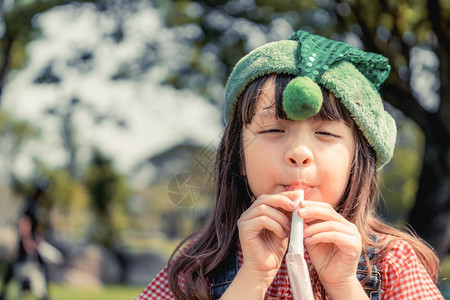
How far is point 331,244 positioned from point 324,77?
1.46 ft

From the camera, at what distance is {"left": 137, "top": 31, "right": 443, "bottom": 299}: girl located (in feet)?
4.99

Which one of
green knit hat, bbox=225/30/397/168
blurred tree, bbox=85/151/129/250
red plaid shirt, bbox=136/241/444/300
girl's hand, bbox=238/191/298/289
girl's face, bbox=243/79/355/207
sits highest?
green knit hat, bbox=225/30/397/168

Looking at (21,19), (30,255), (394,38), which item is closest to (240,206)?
(21,19)

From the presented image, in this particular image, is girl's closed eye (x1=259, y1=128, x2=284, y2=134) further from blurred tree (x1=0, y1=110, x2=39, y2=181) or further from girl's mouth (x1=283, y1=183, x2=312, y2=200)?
blurred tree (x1=0, y1=110, x2=39, y2=181)

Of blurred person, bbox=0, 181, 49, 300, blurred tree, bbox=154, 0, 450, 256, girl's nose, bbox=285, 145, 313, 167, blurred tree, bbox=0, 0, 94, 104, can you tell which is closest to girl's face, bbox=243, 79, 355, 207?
girl's nose, bbox=285, 145, 313, 167

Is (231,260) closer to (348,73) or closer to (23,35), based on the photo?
(348,73)

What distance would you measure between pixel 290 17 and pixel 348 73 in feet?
22.8

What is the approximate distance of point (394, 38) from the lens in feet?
26.8

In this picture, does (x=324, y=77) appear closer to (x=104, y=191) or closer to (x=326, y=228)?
(x=326, y=228)

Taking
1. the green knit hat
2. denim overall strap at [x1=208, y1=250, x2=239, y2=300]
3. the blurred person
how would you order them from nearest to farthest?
1. the green knit hat
2. denim overall strap at [x1=208, y1=250, x2=239, y2=300]
3. the blurred person

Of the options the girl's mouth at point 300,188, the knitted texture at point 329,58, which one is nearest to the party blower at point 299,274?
the girl's mouth at point 300,188

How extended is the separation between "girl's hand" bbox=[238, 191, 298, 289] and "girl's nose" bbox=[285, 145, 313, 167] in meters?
0.08

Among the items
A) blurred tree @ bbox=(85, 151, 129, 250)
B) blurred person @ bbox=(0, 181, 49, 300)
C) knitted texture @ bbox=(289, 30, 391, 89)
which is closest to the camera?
knitted texture @ bbox=(289, 30, 391, 89)

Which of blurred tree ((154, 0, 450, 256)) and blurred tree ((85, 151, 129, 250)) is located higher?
blurred tree ((154, 0, 450, 256))
